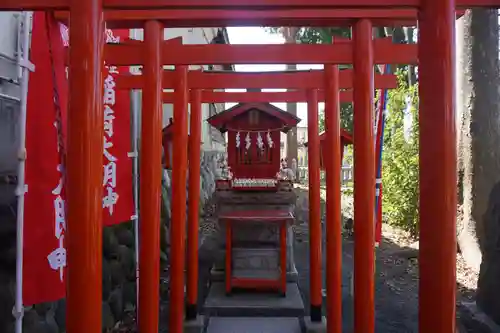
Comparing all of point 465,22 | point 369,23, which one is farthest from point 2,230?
point 465,22

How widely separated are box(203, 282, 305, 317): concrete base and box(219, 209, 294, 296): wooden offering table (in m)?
0.15

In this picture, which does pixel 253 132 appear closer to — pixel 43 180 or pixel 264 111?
pixel 264 111

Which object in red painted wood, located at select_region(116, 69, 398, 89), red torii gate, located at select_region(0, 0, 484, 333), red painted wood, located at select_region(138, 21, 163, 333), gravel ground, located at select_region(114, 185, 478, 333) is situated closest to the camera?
red torii gate, located at select_region(0, 0, 484, 333)

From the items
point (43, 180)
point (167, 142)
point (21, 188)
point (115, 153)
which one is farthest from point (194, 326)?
point (21, 188)

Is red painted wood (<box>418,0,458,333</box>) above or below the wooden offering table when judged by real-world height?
above

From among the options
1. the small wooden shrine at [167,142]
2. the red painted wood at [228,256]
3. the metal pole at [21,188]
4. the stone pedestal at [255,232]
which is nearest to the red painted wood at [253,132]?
the stone pedestal at [255,232]

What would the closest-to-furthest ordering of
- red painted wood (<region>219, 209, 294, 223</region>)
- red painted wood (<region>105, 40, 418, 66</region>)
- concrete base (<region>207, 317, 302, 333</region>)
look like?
red painted wood (<region>105, 40, 418, 66</region>) → concrete base (<region>207, 317, 302, 333</region>) → red painted wood (<region>219, 209, 294, 223</region>)

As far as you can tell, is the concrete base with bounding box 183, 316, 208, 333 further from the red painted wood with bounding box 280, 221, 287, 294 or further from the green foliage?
the green foliage

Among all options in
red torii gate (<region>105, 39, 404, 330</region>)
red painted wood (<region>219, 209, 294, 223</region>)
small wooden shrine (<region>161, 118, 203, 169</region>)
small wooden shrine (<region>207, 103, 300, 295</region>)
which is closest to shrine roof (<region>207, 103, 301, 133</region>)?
small wooden shrine (<region>207, 103, 300, 295</region>)

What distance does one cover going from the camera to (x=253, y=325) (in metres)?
5.87

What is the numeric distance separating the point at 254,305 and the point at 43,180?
170 inches

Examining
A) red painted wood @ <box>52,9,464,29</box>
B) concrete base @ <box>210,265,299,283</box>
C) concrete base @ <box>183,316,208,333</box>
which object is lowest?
concrete base @ <box>183,316,208,333</box>

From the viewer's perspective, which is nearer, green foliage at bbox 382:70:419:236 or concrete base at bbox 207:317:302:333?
concrete base at bbox 207:317:302:333

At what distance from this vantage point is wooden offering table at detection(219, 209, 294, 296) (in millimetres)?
6629
